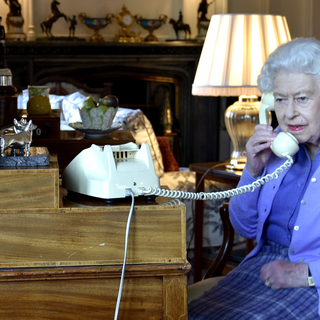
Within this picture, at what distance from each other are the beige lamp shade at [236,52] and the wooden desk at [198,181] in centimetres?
33

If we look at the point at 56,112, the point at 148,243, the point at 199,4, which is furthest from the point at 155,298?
the point at 199,4

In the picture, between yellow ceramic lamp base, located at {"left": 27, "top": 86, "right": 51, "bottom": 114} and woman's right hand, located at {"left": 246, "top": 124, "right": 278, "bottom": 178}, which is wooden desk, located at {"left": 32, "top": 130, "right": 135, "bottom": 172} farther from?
woman's right hand, located at {"left": 246, "top": 124, "right": 278, "bottom": 178}

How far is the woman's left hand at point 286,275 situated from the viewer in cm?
127

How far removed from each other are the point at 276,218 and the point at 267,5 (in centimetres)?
347

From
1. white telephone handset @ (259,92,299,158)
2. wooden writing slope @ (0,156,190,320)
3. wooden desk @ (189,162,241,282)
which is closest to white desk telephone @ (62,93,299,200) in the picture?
wooden writing slope @ (0,156,190,320)

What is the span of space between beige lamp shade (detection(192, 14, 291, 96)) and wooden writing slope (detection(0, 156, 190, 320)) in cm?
129

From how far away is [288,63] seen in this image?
132 centimetres

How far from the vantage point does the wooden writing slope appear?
88 cm

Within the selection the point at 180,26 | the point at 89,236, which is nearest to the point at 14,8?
the point at 180,26

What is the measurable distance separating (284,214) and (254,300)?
0.25 m

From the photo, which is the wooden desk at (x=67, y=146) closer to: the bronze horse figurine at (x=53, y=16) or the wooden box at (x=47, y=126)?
the wooden box at (x=47, y=126)

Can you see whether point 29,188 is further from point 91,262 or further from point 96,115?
point 96,115

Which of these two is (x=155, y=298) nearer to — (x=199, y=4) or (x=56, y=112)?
(x=56, y=112)

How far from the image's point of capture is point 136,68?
14.3ft
